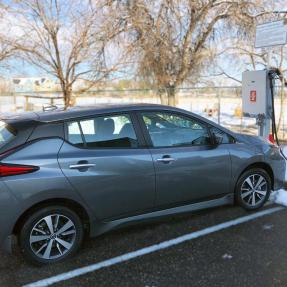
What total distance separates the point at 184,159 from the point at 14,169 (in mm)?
1845

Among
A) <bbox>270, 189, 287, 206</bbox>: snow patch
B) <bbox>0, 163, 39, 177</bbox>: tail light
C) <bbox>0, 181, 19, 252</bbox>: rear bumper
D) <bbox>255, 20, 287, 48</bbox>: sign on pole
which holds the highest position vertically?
<bbox>255, 20, 287, 48</bbox>: sign on pole

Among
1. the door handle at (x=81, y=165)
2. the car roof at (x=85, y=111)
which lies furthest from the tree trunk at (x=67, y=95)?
the door handle at (x=81, y=165)

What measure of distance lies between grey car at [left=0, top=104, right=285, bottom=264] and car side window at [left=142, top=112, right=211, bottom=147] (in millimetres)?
12

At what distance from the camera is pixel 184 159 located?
4.16 meters

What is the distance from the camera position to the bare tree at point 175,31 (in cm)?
1103

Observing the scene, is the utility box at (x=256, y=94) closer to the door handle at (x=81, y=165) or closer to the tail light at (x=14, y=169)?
the door handle at (x=81, y=165)

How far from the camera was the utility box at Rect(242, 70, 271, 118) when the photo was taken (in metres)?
6.57

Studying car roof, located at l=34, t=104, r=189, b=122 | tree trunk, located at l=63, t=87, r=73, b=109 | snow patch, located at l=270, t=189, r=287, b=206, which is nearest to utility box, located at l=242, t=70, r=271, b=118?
snow patch, located at l=270, t=189, r=287, b=206

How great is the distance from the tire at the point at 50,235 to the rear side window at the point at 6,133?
717 millimetres

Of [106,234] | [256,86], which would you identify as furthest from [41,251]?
[256,86]

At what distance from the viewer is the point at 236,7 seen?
10938 millimetres

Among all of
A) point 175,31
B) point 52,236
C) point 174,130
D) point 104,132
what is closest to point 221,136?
point 174,130

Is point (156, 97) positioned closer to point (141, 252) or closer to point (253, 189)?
point (253, 189)

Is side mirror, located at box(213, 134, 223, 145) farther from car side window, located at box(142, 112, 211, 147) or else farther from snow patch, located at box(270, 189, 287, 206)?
snow patch, located at box(270, 189, 287, 206)
